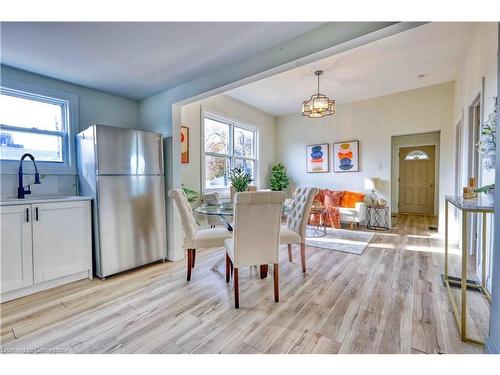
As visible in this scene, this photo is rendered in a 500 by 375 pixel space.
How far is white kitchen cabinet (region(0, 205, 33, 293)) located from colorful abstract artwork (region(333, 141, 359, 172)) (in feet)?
18.0

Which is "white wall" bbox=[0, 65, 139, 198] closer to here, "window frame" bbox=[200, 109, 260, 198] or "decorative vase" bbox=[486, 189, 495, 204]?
"window frame" bbox=[200, 109, 260, 198]

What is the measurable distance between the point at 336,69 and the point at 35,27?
3550 millimetres

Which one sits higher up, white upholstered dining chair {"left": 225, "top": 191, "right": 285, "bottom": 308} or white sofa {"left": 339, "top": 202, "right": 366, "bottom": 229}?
white upholstered dining chair {"left": 225, "top": 191, "right": 285, "bottom": 308}

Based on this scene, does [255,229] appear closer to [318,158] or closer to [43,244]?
[43,244]

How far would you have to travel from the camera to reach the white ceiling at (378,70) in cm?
272

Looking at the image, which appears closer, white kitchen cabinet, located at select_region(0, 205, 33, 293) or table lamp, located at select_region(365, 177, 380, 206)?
white kitchen cabinet, located at select_region(0, 205, 33, 293)

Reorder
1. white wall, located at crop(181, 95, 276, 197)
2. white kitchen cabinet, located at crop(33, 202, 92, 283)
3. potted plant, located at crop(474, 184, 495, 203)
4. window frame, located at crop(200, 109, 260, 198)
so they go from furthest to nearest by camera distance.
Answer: window frame, located at crop(200, 109, 260, 198)
white wall, located at crop(181, 95, 276, 197)
white kitchen cabinet, located at crop(33, 202, 92, 283)
potted plant, located at crop(474, 184, 495, 203)

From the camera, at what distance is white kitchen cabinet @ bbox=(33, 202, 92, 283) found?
83.5 inches

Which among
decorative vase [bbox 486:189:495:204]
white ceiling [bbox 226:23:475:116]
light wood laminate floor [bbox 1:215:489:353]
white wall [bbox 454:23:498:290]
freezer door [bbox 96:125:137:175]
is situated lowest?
light wood laminate floor [bbox 1:215:489:353]

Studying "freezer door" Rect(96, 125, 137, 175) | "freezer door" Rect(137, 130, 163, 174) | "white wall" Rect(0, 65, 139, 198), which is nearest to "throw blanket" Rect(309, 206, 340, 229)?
"freezer door" Rect(137, 130, 163, 174)

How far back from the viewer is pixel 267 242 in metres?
1.89
